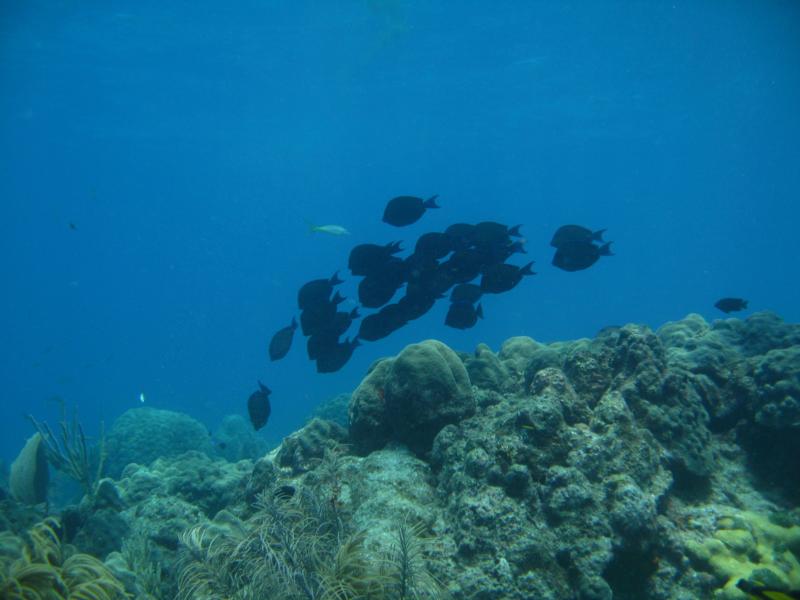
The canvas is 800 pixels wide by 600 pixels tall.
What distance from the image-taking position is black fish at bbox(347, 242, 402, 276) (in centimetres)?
823

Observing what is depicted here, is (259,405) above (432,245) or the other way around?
the other way around

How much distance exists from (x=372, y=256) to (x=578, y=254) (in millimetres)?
3413

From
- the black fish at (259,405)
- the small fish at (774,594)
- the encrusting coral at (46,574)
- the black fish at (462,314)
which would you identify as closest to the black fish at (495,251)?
the black fish at (462,314)

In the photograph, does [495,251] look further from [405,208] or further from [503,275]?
[405,208]

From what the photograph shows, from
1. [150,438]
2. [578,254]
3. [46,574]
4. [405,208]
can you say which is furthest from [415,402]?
[150,438]

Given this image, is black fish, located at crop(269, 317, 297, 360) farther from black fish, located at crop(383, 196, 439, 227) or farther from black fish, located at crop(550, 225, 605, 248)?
black fish, located at crop(550, 225, 605, 248)

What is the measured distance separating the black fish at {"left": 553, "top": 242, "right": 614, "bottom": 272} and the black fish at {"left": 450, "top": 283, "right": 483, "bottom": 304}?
139 centimetres

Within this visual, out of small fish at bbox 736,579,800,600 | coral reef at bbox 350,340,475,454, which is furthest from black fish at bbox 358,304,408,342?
small fish at bbox 736,579,800,600

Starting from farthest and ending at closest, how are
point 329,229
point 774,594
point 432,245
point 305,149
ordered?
point 305,149
point 329,229
point 432,245
point 774,594

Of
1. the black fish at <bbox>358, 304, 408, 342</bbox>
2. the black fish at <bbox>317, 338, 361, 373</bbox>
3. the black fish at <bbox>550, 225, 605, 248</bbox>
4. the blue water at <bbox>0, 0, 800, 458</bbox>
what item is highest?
the blue water at <bbox>0, 0, 800, 458</bbox>

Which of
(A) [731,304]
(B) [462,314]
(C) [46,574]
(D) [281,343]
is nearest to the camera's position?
(C) [46,574]

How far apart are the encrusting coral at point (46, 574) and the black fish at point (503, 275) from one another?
20.2ft

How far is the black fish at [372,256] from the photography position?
8.23 m

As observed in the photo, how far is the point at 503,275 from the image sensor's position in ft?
27.1
